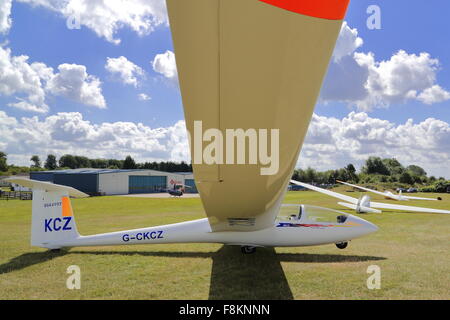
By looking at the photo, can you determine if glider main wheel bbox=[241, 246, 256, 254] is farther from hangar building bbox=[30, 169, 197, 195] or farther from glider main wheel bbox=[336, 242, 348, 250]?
hangar building bbox=[30, 169, 197, 195]

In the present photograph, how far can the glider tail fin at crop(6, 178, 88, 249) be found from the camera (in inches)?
233

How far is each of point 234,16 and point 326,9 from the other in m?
0.48

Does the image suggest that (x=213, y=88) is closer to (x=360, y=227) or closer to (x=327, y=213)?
(x=327, y=213)

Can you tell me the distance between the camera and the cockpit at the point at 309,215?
20.6 feet

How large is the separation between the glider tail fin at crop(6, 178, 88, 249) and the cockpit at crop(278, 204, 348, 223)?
179 inches

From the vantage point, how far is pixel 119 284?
4664mm

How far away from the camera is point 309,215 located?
634cm

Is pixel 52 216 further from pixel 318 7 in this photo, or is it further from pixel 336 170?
pixel 336 170

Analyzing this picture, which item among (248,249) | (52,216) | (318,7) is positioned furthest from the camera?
(248,249)

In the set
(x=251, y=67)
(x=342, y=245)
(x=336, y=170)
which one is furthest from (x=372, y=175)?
(x=251, y=67)

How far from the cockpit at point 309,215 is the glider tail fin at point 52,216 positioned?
4.55 metres

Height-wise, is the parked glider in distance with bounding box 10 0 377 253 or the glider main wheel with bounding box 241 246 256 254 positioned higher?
the parked glider in distance with bounding box 10 0 377 253

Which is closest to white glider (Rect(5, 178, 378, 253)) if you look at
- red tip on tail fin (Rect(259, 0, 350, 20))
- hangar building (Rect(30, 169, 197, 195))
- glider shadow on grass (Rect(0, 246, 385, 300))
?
glider shadow on grass (Rect(0, 246, 385, 300))

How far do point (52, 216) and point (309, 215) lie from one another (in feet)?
19.2
